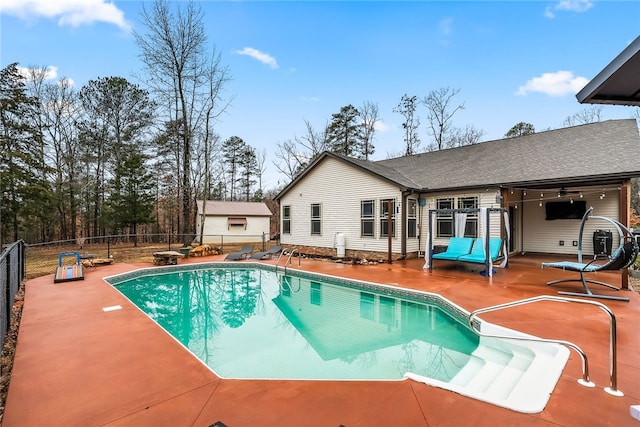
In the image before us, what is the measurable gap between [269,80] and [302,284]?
12478 mm

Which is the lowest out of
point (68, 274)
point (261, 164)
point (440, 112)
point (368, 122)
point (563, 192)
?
point (68, 274)

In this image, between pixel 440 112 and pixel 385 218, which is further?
pixel 440 112

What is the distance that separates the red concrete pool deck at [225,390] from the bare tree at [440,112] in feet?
69.4

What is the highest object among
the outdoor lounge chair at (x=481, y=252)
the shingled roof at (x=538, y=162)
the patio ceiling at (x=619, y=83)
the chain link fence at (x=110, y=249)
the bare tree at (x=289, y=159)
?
the bare tree at (x=289, y=159)

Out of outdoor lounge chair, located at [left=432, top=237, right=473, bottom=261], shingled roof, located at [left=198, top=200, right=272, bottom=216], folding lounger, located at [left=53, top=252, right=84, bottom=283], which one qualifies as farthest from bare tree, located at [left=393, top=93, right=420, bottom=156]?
folding lounger, located at [left=53, top=252, right=84, bottom=283]

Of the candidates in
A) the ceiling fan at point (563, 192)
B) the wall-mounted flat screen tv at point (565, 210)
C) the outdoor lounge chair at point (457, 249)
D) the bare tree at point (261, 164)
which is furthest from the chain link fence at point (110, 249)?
the wall-mounted flat screen tv at point (565, 210)

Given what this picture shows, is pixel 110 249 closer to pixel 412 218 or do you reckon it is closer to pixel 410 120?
pixel 412 218

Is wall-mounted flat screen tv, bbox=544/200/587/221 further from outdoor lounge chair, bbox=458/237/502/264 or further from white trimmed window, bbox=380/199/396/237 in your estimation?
white trimmed window, bbox=380/199/396/237

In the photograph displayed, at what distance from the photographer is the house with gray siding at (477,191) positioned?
966 centimetres

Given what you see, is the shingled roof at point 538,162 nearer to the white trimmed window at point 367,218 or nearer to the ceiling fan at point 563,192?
the ceiling fan at point 563,192

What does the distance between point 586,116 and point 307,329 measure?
90.9 feet

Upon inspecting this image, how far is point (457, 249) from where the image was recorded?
31.7ft

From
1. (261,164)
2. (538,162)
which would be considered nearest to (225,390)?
(538,162)

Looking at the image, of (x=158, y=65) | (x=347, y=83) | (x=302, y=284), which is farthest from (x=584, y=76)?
(x=158, y=65)
